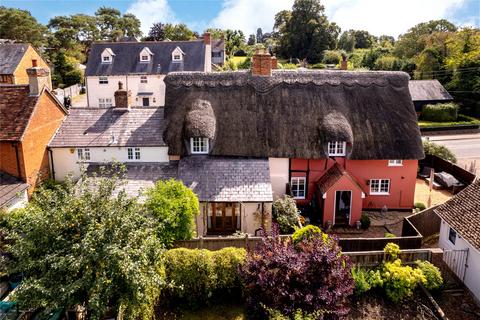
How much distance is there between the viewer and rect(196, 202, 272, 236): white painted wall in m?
20.6

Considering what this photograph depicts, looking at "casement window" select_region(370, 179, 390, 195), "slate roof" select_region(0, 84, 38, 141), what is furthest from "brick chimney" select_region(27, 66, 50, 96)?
"casement window" select_region(370, 179, 390, 195)

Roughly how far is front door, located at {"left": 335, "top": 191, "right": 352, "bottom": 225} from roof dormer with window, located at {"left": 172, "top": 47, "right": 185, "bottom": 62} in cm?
3088

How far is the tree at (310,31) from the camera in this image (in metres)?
89.9

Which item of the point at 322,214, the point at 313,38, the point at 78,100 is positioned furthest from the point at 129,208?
the point at 313,38

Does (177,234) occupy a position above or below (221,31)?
below

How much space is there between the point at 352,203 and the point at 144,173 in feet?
39.7

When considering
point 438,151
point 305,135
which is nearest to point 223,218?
point 305,135

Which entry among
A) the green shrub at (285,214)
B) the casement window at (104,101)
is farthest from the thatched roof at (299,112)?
the casement window at (104,101)

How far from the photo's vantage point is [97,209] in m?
12.7

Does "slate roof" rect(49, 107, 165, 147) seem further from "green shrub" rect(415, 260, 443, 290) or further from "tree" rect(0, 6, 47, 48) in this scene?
"tree" rect(0, 6, 47, 48)

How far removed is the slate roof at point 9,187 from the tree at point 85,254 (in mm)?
7408

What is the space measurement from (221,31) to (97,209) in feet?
357

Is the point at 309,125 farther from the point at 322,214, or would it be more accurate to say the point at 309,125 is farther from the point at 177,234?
the point at 177,234

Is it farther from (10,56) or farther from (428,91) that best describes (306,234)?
(10,56)
